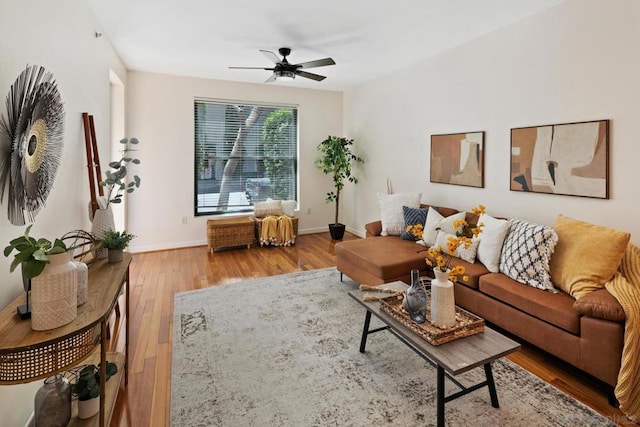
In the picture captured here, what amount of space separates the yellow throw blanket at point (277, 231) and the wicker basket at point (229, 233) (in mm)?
195

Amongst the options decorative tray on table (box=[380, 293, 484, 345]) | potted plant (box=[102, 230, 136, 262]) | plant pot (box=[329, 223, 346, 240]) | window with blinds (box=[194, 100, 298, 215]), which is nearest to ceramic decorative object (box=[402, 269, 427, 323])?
decorative tray on table (box=[380, 293, 484, 345])

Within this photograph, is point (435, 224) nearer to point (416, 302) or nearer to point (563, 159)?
point (563, 159)

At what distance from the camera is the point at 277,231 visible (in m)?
5.48

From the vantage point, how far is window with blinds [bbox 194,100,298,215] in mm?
5590

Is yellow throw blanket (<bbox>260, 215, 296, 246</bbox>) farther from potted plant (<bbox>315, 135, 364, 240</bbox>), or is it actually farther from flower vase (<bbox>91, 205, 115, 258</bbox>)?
flower vase (<bbox>91, 205, 115, 258</bbox>)

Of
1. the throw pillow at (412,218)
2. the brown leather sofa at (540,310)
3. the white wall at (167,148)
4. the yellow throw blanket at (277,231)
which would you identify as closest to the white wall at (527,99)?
the throw pillow at (412,218)

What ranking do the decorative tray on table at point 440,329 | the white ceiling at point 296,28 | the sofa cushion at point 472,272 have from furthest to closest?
the white ceiling at point 296,28 < the sofa cushion at point 472,272 < the decorative tray on table at point 440,329

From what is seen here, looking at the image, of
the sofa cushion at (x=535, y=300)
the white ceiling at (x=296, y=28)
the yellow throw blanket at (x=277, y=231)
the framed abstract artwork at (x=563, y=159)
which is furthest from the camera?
the yellow throw blanket at (x=277, y=231)

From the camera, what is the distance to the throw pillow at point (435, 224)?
3.44m

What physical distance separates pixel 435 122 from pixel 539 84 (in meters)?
1.36

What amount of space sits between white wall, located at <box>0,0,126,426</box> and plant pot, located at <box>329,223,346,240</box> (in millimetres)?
3559

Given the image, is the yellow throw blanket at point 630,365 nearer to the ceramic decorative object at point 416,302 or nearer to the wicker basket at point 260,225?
the ceramic decorative object at point 416,302

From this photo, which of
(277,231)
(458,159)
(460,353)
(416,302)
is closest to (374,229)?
(458,159)

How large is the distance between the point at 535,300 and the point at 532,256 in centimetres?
38
